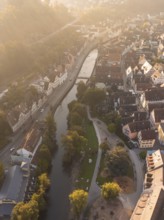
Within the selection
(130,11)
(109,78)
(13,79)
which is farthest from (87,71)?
(130,11)

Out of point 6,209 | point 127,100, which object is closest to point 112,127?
point 127,100

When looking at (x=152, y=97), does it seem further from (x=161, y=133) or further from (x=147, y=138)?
→ (x=147, y=138)

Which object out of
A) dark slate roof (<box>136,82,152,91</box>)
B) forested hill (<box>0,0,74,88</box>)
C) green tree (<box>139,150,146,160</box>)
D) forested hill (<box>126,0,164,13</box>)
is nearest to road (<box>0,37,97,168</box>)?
forested hill (<box>0,0,74,88</box>)

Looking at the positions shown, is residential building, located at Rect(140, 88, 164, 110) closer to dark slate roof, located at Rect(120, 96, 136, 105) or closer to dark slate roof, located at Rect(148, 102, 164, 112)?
dark slate roof, located at Rect(148, 102, 164, 112)

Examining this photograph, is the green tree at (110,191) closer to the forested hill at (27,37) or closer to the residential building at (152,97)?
the residential building at (152,97)

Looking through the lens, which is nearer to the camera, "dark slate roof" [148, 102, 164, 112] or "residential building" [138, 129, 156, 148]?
"residential building" [138, 129, 156, 148]

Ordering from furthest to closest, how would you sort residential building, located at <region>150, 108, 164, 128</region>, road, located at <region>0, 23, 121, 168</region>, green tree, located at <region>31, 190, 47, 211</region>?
1. residential building, located at <region>150, 108, 164, 128</region>
2. road, located at <region>0, 23, 121, 168</region>
3. green tree, located at <region>31, 190, 47, 211</region>

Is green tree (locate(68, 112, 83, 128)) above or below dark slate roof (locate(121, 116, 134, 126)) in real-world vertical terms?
above

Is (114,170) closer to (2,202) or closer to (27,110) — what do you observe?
(2,202)
